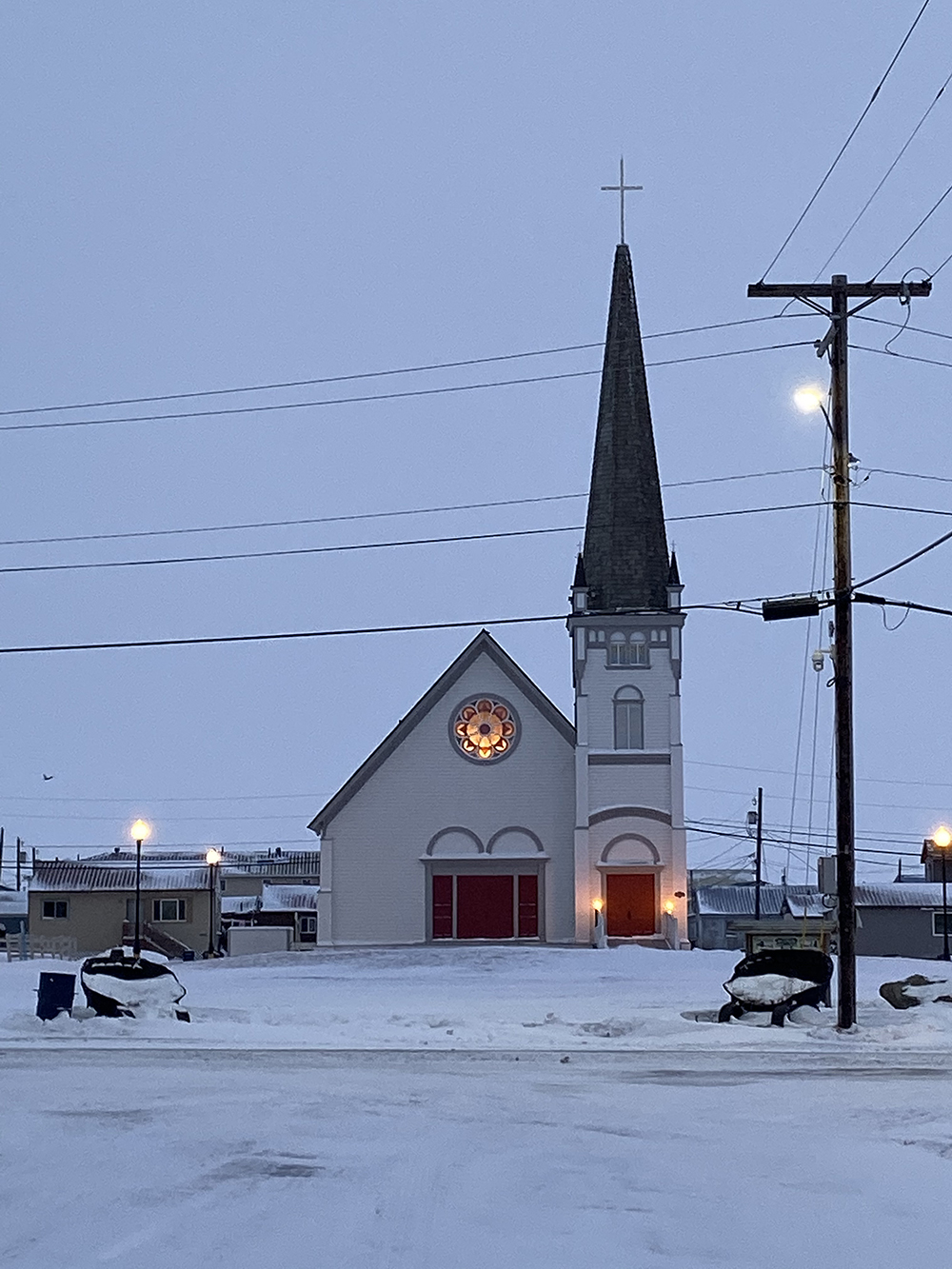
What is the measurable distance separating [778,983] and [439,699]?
26.3m

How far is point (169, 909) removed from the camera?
7200 centimetres

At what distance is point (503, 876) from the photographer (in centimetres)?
4903

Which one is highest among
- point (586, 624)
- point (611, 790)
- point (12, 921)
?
point (586, 624)

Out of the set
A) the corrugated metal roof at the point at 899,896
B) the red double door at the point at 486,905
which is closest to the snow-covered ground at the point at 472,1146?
the red double door at the point at 486,905

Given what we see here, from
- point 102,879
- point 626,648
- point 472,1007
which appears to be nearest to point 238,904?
point 102,879

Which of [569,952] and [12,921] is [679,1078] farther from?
[12,921]

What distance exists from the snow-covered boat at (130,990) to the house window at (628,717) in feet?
87.8

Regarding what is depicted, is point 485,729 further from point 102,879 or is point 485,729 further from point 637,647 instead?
point 102,879

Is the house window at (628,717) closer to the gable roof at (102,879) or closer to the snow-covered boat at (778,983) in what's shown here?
the snow-covered boat at (778,983)

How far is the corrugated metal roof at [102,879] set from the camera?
7100cm

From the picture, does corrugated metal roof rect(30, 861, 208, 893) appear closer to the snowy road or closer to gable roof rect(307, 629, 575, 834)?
gable roof rect(307, 629, 575, 834)

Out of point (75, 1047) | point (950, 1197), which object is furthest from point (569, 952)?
point (950, 1197)

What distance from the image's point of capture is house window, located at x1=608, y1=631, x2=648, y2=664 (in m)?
49.6

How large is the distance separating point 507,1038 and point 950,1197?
41.2ft
